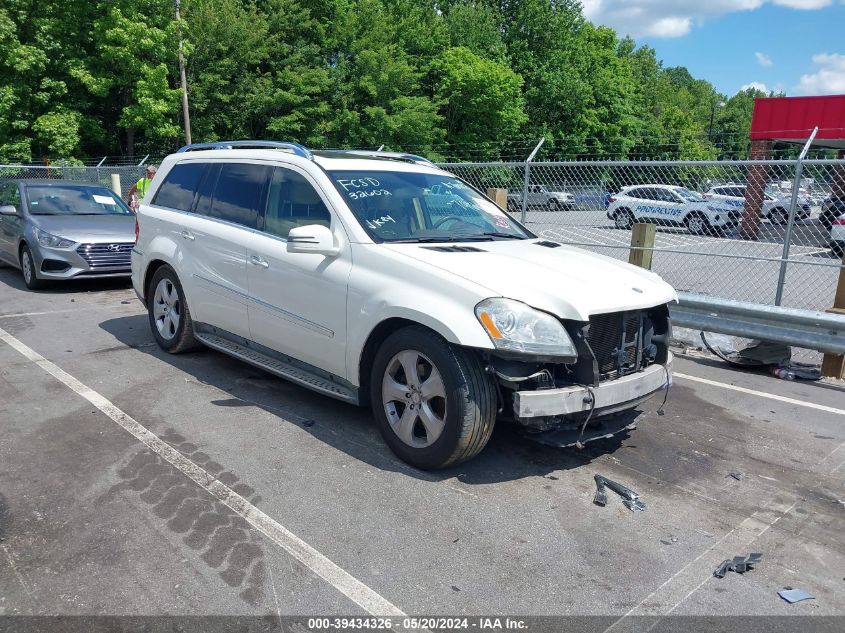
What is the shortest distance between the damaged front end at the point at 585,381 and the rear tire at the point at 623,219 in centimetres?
593

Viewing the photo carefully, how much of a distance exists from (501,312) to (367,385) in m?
1.13

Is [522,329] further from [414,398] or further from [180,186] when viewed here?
[180,186]

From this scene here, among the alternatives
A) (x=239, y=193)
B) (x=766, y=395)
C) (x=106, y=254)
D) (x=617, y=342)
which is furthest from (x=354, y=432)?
(x=106, y=254)

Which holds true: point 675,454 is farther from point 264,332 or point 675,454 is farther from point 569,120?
point 569,120

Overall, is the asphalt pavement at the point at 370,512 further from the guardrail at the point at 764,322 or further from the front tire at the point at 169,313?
the guardrail at the point at 764,322

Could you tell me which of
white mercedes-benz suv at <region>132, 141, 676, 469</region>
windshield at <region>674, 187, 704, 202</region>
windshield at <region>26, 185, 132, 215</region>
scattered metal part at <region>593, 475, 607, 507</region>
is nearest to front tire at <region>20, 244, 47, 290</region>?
windshield at <region>26, 185, 132, 215</region>

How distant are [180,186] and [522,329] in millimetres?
3919

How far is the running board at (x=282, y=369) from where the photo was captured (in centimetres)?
440

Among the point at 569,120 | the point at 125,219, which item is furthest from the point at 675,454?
the point at 569,120

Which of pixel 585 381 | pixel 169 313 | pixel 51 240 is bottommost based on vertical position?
pixel 169 313

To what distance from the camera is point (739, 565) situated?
3127 millimetres

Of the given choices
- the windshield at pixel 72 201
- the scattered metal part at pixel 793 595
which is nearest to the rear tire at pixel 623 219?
the scattered metal part at pixel 793 595

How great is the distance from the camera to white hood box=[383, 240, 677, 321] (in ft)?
12.1

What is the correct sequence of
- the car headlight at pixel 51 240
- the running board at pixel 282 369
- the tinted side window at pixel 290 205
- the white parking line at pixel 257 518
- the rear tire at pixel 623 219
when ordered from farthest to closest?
the rear tire at pixel 623 219 < the car headlight at pixel 51 240 < the tinted side window at pixel 290 205 < the running board at pixel 282 369 < the white parking line at pixel 257 518
